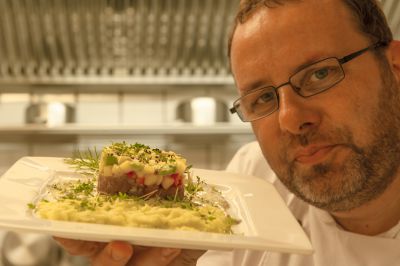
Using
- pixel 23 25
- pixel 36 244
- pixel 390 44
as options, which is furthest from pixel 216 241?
pixel 23 25

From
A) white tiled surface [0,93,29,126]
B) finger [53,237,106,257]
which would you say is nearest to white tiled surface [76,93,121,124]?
white tiled surface [0,93,29,126]

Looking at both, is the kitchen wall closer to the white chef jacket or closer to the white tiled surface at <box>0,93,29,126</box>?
the white tiled surface at <box>0,93,29,126</box>

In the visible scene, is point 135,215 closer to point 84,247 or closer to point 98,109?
point 84,247

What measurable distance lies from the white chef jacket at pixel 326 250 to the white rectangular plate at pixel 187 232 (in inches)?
17.0

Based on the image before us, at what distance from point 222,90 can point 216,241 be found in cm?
292

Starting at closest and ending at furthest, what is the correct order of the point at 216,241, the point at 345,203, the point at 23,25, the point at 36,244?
1. the point at 216,241
2. the point at 345,203
3. the point at 36,244
4. the point at 23,25

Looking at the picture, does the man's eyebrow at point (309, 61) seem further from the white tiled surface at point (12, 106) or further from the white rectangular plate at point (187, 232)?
the white tiled surface at point (12, 106)

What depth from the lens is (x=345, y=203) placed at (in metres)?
1.61

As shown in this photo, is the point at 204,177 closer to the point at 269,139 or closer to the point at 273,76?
the point at 269,139

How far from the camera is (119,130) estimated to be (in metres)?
3.38

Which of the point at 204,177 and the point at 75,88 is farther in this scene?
the point at 75,88

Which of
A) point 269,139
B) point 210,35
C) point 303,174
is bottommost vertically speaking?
point 303,174

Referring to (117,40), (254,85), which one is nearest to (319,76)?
(254,85)

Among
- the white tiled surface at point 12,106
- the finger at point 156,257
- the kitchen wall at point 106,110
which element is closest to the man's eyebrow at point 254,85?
the finger at point 156,257
